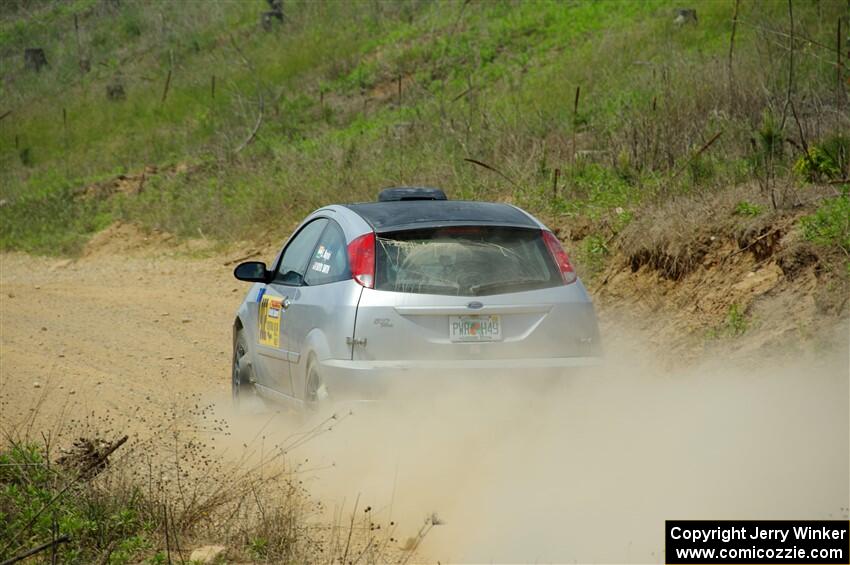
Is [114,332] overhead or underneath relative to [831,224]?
underneath

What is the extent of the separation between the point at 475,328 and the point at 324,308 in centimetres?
108

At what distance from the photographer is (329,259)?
8.05 m

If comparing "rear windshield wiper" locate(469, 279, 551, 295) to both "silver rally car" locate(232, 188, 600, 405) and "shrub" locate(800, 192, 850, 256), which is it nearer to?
"silver rally car" locate(232, 188, 600, 405)

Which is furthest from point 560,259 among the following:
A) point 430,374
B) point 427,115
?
point 427,115

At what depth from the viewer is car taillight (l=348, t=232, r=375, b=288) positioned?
7.35 m

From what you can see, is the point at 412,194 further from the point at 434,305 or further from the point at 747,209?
the point at 747,209

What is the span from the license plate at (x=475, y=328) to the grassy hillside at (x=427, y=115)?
3659 millimetres

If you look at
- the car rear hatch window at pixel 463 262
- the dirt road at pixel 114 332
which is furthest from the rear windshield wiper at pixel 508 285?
the dirt road at pixel 114 332

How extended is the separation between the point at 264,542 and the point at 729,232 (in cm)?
649

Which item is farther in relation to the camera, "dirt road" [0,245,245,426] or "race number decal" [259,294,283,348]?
"dirt road" [0,245,245,426]

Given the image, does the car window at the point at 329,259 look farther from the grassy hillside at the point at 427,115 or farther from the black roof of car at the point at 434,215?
the grassy hillside at the point at 427,115

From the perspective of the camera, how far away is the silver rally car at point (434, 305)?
7.10m

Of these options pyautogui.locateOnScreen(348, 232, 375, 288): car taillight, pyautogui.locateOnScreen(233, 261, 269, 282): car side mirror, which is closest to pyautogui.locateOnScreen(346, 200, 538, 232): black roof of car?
pyautogui.locateOnScreen(348, 232, 375, 288): car taillight

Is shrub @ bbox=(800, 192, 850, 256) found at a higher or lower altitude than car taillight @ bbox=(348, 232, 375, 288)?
higher
